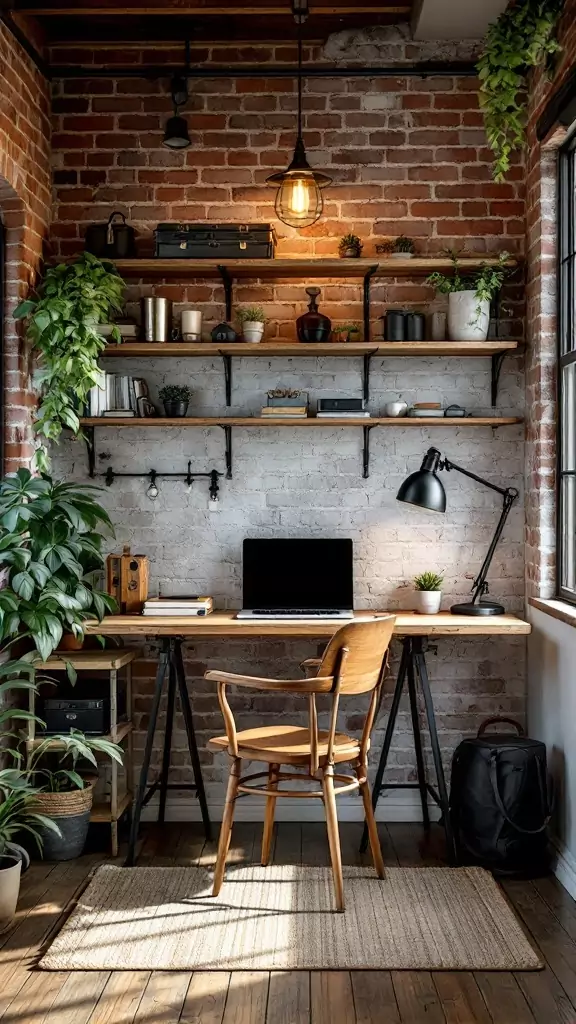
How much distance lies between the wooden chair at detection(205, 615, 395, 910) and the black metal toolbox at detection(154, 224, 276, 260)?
65.5 inches

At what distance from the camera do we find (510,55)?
3.57m

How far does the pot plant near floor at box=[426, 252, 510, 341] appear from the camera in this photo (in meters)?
3.98

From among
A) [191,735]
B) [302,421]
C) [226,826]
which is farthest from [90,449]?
[226,826]

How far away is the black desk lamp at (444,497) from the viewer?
3.93m

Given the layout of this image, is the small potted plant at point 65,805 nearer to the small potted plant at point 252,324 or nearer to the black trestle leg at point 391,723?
the black trestle leg at point 391,723

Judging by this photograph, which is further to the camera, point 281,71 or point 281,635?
point 281,71

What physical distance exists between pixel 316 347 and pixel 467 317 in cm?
63

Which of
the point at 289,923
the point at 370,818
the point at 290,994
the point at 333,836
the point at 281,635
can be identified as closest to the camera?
the point at 290,994

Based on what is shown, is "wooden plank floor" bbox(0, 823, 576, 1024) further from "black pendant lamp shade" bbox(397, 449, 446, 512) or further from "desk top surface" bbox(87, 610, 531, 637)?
"black pendant lamp shade" bbox(397, 449, 446, 512)

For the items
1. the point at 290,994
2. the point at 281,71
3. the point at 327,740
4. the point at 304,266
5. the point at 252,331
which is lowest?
the point at 290,994

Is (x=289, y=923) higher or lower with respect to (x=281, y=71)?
lower

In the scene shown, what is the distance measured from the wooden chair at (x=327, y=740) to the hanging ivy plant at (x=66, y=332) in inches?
49.8

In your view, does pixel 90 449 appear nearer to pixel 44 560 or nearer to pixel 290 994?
pixel 44 560

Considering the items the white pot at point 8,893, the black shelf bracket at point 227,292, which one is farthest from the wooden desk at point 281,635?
the black shelf bracket at point 227,292
